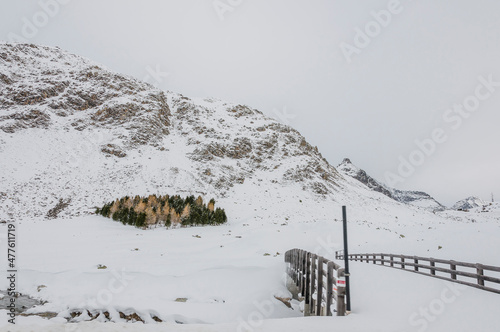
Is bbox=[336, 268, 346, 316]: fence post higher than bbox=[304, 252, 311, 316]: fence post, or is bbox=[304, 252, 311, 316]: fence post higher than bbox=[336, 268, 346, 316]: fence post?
bbox=[336, 268, 346, 316]: fence post

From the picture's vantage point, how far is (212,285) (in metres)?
13.1

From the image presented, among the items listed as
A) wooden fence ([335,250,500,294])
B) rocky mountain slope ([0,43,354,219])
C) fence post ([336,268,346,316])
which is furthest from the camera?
rocky mountain slope ([0,43,354,219])

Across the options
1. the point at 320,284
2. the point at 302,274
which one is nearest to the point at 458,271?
the point at 302,274

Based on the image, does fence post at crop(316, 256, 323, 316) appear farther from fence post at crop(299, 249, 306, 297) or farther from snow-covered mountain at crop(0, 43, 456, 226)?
snow-covered mountain at crop(0, 43, 456, 226)

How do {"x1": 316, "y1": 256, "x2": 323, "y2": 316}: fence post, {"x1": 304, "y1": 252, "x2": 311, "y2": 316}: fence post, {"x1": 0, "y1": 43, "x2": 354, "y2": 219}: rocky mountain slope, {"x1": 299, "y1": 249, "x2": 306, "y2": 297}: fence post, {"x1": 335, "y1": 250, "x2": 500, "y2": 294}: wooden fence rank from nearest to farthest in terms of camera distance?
{"x1": 316, "y1": 256, "x2": 323, "y2": 316}: fence post
{"x1": 335, "y1": 250, "x2": 500, "y2": 294}: wooden fence
{"x1": 304, "y1": 252, "x2": 311, "y2": 316}: fence post
{"x1": 299, "y1": 249, "x2": 306, "y2": 297}: fence post
{"x1": 0, "y1": 43, "x2": 354, "y2": 219}: rocky mountain slope

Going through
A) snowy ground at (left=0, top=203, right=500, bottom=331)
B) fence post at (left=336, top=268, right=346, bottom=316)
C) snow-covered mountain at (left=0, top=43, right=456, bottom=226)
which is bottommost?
snowy ground at (left=0, top=203, right=500, bottom=331)

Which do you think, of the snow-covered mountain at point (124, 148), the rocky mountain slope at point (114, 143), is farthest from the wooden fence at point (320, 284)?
the rocky mountain slope at point (114, 143)

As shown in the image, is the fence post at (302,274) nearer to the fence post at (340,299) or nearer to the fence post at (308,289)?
the fence post at (308,289)

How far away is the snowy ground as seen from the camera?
231 inches

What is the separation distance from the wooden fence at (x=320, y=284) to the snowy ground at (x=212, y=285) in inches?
25.8

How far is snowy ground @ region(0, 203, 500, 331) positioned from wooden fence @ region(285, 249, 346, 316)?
655mm

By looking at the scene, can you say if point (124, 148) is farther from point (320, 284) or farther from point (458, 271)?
point (458, 271)

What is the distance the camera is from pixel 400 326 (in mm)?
5570

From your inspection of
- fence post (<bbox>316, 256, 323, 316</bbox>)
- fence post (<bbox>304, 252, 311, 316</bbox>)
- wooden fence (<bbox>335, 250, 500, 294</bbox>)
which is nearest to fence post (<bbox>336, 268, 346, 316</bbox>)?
fence post (<bbox>316, 256, 323, 316</bbox>)
